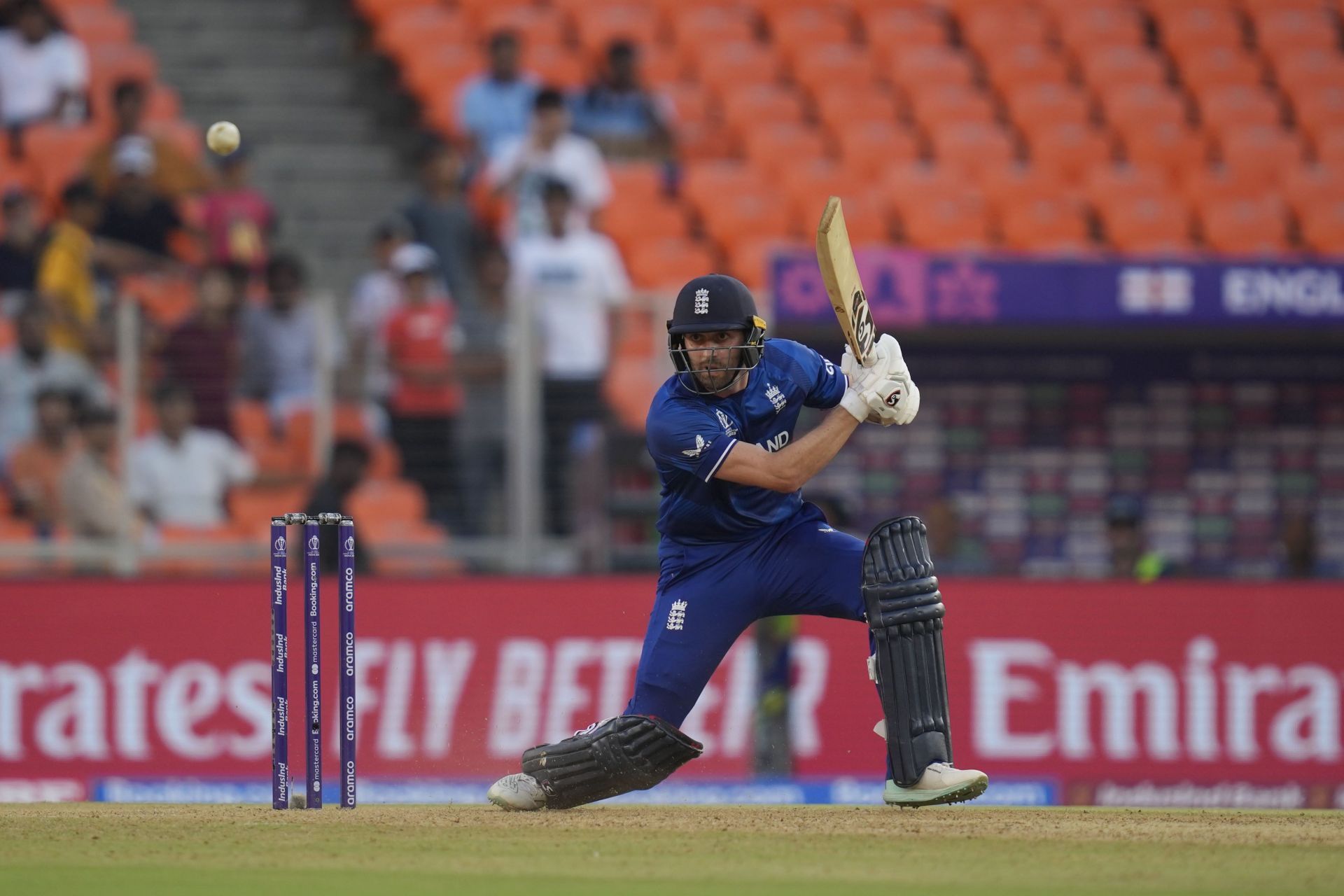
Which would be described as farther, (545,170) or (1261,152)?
(1261,152)

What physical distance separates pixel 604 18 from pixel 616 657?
6822 millimetres

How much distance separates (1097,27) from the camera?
17266 mm

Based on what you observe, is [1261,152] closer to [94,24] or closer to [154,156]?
[154,156]

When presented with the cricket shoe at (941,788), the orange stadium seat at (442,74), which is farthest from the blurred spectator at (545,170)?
the cricket shoe at (941,788)

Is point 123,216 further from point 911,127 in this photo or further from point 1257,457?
point 1257,457

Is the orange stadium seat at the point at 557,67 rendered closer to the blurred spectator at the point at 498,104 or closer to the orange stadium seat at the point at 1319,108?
the blurred spectator at the point at 498,104

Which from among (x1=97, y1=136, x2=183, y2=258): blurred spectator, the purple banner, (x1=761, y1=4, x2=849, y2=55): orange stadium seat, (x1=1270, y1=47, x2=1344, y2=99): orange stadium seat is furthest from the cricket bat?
(x1=1270, y1=47, x2=1344, y2=99): orange stadium seat

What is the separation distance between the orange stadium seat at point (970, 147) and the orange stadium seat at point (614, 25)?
2506 millimetres

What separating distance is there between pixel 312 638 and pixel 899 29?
438 inches

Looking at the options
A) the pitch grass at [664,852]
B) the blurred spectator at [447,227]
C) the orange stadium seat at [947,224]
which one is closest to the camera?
the pitch grass at [664,852]

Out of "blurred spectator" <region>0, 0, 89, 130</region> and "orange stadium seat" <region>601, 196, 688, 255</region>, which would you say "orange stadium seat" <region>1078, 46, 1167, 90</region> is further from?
"blurred spectator" <region>0, 0, 89, 130</region>

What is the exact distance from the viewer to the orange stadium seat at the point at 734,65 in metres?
16.5

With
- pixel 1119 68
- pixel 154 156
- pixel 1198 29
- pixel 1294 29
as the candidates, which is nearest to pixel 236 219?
pixel 154 156

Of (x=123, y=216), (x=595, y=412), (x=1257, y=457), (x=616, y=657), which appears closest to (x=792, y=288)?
(x=595, y=412)
